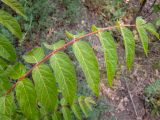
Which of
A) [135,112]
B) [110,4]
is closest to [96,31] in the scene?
[135,112]

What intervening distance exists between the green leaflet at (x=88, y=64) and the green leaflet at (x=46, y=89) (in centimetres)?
14

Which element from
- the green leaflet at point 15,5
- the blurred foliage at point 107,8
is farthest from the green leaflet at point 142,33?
the blurred foliage at point 107,8

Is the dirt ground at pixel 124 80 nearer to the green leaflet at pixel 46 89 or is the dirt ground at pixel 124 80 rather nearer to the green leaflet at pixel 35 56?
the green leaflet at pixel 35 56

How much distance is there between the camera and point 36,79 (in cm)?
107

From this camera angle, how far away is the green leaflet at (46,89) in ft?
3.36

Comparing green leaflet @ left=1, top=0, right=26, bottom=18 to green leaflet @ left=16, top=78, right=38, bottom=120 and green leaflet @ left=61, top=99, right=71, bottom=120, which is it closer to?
green leaflet @ left=16, top=78, right=38, bottom=120

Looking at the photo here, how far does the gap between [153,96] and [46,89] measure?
3.57m

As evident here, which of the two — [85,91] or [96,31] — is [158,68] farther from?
[96,31]

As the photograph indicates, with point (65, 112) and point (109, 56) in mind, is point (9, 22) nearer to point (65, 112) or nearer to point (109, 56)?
point (109, 56)

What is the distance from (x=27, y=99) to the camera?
42.5 inches

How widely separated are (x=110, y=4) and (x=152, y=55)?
1299 mm

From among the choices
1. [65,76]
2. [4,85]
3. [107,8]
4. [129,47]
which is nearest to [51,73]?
[65,76]

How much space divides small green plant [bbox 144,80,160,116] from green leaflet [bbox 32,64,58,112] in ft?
11.2

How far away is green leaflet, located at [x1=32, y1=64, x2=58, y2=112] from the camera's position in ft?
3.36
